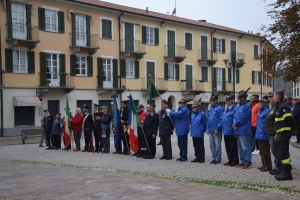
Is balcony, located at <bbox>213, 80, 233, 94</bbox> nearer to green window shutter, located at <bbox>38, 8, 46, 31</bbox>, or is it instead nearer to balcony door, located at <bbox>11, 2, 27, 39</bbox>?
green window shutter, located at <bbox>38, 8, 46, 31</bbox>

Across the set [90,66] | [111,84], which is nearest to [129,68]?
[111,84]

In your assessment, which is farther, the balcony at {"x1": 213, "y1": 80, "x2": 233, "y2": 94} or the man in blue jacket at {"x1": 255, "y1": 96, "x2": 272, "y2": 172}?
the balcony at {"x1": 213, "y1": 80, "x2": 233, "y2": 94}

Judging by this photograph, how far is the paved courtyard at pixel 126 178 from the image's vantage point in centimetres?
794

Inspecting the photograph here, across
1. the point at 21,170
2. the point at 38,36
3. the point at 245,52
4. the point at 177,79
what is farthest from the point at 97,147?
the point at 245,52

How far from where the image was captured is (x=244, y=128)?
10922 millimetres

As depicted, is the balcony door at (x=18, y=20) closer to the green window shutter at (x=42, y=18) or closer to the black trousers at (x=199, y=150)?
the green window shutter at (x=42, y=18)

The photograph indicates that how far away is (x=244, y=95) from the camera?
11.1m

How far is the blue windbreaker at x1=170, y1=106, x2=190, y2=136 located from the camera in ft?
42.1

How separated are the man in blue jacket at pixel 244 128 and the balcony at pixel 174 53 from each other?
28039 millimetres

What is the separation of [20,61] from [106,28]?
27.0 ft

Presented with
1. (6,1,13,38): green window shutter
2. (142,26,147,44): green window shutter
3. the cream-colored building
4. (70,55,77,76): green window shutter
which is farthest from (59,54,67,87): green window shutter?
(142,26,147,44): green window shutter

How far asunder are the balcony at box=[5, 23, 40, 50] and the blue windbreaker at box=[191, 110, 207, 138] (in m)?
18.8

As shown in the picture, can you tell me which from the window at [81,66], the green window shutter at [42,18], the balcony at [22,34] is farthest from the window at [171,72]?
the balcony at [22,34]

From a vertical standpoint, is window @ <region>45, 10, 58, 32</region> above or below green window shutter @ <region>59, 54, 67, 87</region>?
above
